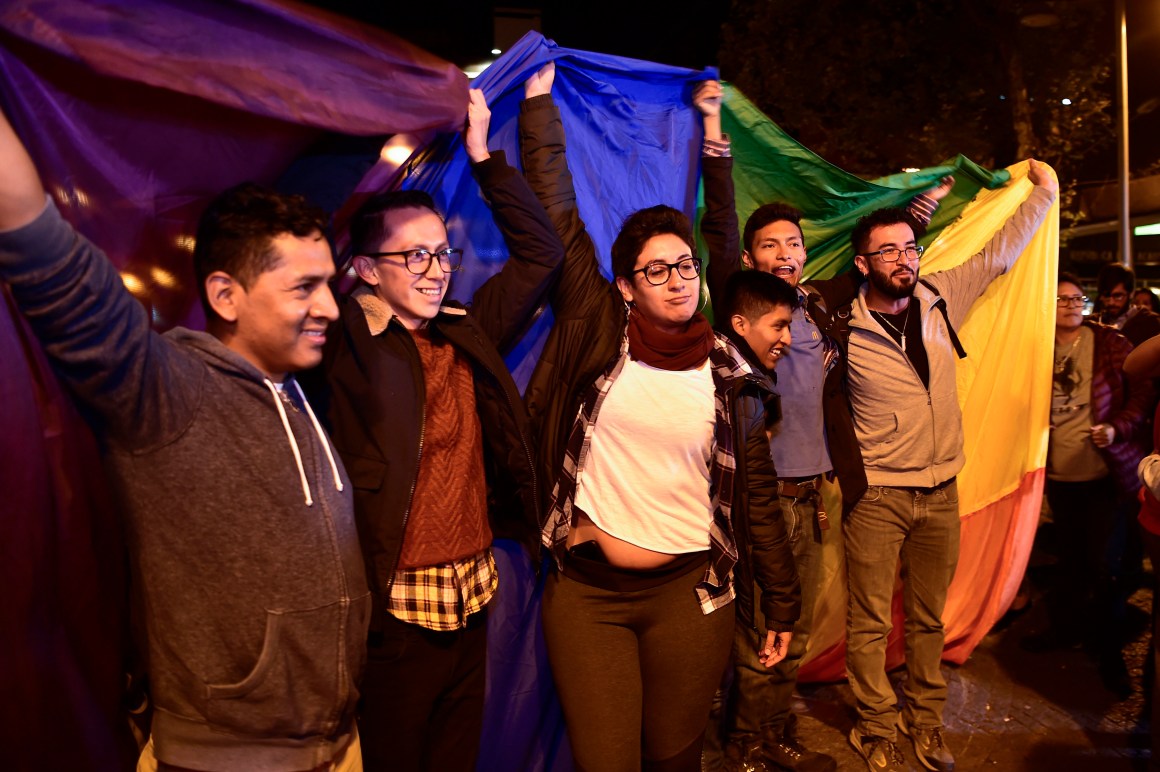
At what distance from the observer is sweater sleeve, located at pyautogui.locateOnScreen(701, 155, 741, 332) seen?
11.0 feet

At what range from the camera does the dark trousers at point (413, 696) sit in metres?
2.29

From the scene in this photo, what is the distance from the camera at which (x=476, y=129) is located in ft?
8.96

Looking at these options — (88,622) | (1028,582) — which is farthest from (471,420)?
(1028,582)

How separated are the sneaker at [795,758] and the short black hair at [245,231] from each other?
2.99 m

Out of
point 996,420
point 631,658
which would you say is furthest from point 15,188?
point 996,420

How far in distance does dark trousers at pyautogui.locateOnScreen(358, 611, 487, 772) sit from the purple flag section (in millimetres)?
607

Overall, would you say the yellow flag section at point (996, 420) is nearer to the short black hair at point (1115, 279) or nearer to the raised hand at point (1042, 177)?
the raised hand at point (1042, 177)

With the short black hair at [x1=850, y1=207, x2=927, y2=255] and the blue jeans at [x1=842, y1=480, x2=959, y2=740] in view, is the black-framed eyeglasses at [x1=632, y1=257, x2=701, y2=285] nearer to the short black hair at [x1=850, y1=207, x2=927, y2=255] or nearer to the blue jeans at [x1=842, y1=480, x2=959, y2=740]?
the short black hair at [x1=850, y1=207, x2=927, y2=255]

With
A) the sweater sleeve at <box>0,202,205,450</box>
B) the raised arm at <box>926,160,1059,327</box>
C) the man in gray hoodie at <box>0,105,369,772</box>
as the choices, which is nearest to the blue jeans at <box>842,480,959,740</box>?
the raised arm at <box>926,160,1059,327</box>

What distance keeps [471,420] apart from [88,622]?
107 cm

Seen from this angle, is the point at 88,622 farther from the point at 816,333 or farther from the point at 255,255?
the point at 816,333

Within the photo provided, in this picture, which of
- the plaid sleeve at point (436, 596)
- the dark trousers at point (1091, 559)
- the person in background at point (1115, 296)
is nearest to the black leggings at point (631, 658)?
the plaid sleeve at point (436, 596)

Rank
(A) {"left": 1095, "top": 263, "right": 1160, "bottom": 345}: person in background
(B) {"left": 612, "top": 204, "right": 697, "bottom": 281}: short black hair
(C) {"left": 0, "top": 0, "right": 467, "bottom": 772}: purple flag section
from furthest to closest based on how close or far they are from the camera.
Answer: (A) {"left": 1095, "top": 263, "right": 1160, "bottom": 345}: person in background, (B) {"left": 612, "top": 204, "right": 697, "bottom": 281}: short black hair, (C) {"left": 0, "top": 0, "right": 467, "bottom": 772}: purple flag section

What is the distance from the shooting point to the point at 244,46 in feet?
6.56
